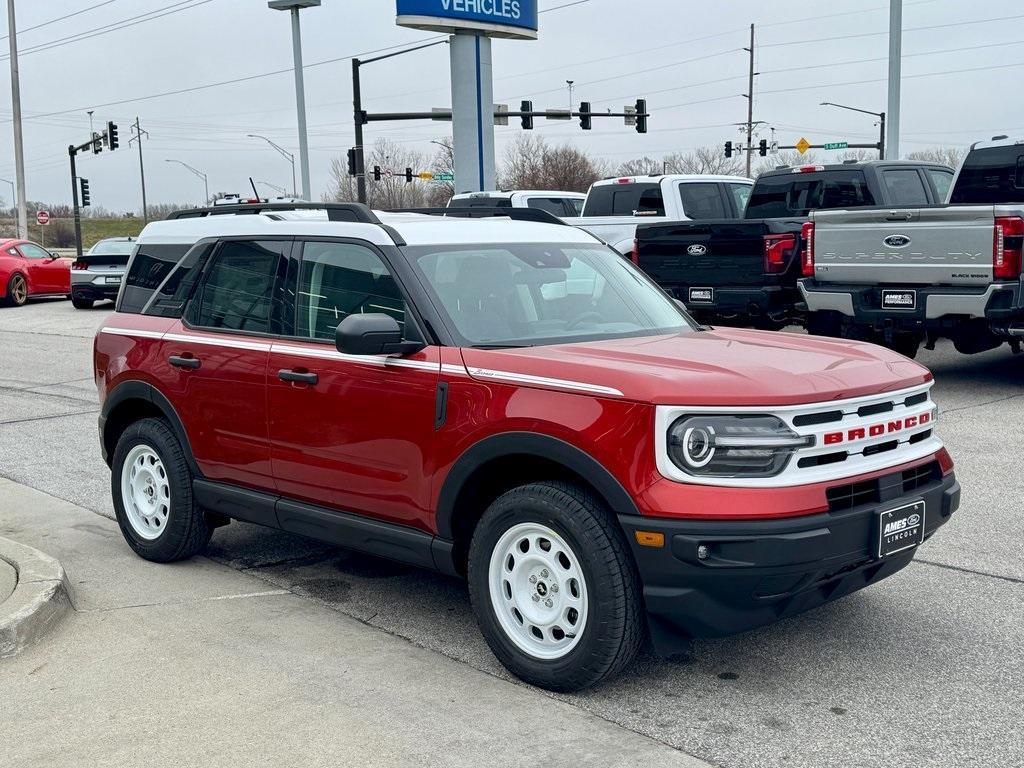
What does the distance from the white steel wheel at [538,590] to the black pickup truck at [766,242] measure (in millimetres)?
8835

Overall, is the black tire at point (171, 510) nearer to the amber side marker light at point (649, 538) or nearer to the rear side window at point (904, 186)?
the amber side marker light at point (649, 538)

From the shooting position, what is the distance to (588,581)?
4.19 metres

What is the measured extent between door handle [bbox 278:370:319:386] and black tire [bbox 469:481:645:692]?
122 centimetres

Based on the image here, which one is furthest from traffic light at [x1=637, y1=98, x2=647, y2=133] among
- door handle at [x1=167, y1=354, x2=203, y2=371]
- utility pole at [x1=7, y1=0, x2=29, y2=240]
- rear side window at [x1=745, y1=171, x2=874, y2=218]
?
door handle at [x1=167, y1=354, x2=203, y2=371]

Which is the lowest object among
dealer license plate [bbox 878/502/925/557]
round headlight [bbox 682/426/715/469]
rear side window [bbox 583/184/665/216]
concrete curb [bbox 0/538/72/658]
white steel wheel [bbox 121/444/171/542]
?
concrete curb [bbox 0/538/72/658]

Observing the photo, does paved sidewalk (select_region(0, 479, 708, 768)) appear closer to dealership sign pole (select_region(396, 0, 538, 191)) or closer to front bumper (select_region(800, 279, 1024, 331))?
front bumper (select_region(800, 279, 1024, 331))

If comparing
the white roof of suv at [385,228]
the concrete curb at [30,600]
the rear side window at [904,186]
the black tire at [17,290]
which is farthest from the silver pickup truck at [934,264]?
the black tire at [17,290]

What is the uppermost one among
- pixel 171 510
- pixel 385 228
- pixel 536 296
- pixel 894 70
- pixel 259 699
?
pixel 894 70

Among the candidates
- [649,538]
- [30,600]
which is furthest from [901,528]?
[30,600]

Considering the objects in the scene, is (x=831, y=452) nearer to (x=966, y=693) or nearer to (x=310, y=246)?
(x=966, y=693)

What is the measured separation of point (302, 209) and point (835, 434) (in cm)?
311

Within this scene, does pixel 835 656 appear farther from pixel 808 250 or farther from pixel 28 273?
pixel 28 273

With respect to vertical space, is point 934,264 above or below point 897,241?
below

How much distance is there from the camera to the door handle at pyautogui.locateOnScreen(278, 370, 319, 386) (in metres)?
5.27
